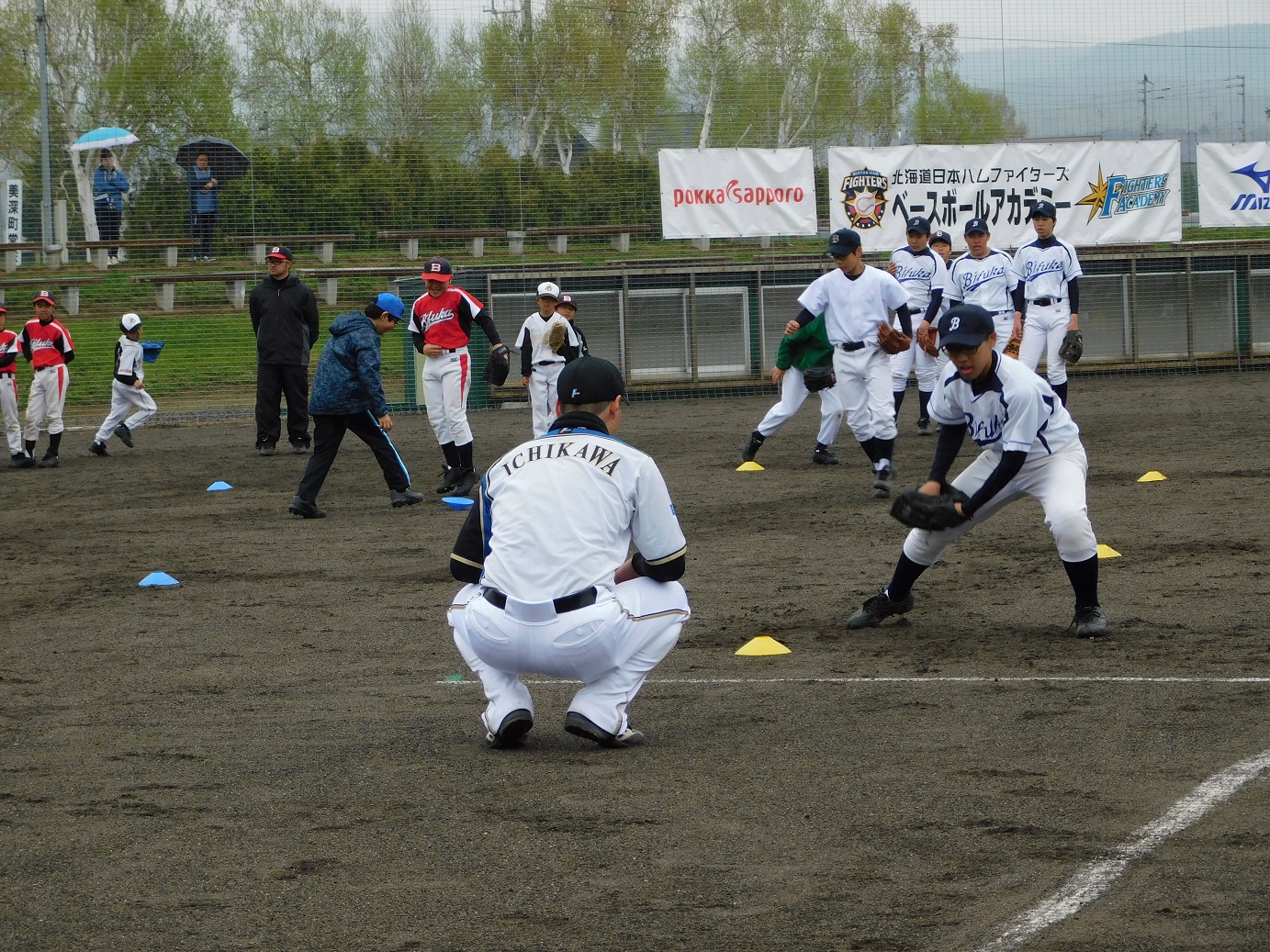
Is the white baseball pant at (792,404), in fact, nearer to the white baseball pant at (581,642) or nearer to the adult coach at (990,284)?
the adult coach at (990,284)

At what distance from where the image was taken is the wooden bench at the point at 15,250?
23953mm

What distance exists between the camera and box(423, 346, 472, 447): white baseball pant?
13164mm

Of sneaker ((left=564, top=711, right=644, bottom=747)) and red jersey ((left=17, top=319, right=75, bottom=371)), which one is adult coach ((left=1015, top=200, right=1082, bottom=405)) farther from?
red jersey ((left=17, top=319, right=75, bottom=371))

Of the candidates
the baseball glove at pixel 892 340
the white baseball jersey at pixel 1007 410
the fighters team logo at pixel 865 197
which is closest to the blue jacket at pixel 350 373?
the baseball glove at pixel 892 340

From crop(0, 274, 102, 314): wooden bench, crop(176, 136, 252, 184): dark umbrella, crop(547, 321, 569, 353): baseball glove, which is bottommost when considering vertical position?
crop(547, 321, 569, 353): baseball glove

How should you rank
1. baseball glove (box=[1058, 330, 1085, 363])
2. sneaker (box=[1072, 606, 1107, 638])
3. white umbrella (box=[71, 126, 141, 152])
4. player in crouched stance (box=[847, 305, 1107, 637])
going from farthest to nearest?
white umbrella (box=[71, 126, 141, 152])
baseball glove (box=[1058, 330, 1085, 363])
sneaker (box=[1072, 606, 1107, 638])
player in crouched stance (box=[847, 305, 1107, 637])

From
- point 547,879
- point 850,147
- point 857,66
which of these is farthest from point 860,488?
point 857,66

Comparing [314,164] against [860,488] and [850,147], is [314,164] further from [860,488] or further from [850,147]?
[860,488]

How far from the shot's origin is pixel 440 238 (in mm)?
23438

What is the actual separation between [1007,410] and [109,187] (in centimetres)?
1963

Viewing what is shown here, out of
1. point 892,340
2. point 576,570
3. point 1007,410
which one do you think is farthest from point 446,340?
point 576,570

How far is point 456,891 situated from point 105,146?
70.2 feet

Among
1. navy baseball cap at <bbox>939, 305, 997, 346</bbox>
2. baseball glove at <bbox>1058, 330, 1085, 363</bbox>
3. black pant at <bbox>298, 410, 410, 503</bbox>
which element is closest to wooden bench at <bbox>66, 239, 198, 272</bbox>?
black pant at <bbox>298, 410, 410, 503</bbox>

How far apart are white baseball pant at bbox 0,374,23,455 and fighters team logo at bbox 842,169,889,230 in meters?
12.5
